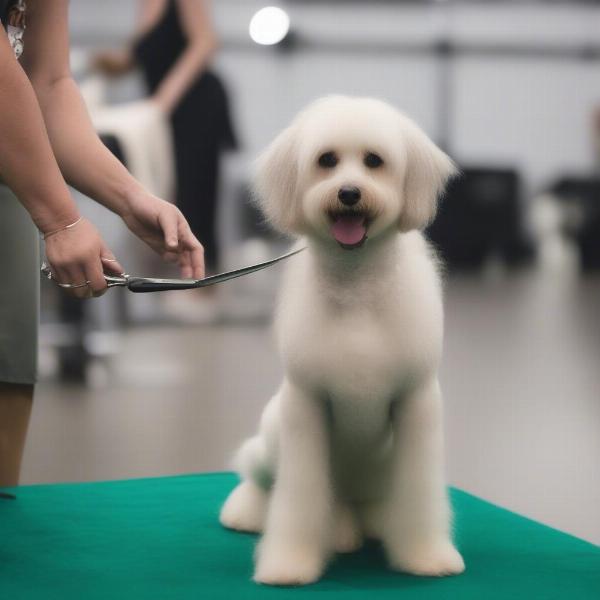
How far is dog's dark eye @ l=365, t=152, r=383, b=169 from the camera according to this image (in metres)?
1.45

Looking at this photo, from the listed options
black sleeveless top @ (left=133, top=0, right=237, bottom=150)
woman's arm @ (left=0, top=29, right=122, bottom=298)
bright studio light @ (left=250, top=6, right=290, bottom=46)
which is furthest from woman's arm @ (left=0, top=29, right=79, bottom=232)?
bright studio light @ (left=250, top=6, right=290, bottom=46)

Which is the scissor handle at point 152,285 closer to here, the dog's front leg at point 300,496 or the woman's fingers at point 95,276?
the woman's fingers at point 95,276

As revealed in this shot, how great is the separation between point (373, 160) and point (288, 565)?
58 centimetres

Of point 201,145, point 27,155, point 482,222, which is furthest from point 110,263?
point 482,222

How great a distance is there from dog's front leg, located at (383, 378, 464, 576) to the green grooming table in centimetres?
3

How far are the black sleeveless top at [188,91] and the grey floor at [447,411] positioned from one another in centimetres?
103

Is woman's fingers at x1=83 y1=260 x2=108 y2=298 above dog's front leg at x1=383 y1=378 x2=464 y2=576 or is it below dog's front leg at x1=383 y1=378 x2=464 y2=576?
above

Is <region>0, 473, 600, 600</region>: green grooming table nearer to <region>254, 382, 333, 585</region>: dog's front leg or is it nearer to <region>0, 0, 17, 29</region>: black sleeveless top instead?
<region>254, 382, 333, 585</region>: dog's front leg

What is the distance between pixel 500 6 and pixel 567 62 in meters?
1.06

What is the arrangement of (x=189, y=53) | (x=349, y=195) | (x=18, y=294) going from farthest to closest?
(x=189, y=53), (x=18, y=294), (x=349, y=195)

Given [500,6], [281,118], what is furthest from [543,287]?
[500,6]

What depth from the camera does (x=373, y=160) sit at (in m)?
1.45

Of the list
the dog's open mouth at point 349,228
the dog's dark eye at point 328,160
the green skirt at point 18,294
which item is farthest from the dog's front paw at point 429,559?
the green skirt at point 18,294

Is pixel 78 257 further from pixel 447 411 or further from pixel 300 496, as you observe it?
pixel 447 411
